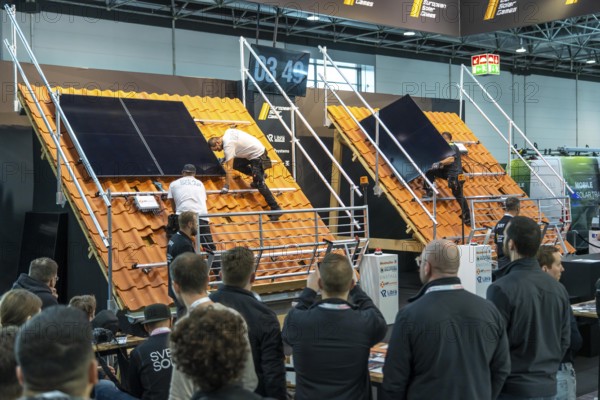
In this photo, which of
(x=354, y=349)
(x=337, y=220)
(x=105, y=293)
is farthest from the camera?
(x=337, y=220)

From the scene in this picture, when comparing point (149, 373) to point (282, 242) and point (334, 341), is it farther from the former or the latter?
point (282, 242)

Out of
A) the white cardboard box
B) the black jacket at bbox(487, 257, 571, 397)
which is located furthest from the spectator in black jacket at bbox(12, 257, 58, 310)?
the white cardboard box

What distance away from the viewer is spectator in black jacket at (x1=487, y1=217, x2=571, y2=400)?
420 centimetres

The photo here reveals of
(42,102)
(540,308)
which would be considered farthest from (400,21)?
(540,308)

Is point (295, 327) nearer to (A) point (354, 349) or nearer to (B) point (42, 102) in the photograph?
(A) point (354, 349)

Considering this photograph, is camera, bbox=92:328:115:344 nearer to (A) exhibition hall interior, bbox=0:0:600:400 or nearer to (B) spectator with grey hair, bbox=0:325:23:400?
(A) exhibition hall interior, bbox=0:0:600:400

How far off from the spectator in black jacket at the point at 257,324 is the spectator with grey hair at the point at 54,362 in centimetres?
181

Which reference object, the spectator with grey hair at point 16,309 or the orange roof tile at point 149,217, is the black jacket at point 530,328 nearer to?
the spectator with grey hair at point 16,309

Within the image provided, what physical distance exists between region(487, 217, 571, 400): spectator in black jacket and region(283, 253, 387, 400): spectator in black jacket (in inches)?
31.2

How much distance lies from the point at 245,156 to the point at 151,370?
6263mm

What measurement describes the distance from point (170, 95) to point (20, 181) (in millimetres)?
2684

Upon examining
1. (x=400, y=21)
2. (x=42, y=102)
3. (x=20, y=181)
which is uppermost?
(x=400, y=21)

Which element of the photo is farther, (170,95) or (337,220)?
(337,220)

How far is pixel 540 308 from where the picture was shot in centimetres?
426
